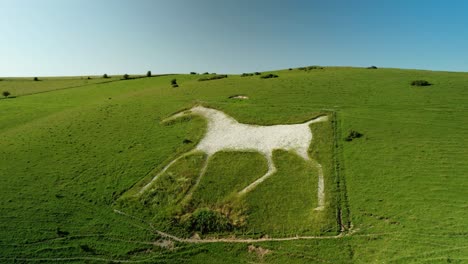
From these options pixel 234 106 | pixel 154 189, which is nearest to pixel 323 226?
pixel 154 189

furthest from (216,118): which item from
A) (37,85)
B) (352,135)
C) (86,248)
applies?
(37,85)

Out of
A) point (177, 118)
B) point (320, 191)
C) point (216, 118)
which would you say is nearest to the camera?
point (320, 191)

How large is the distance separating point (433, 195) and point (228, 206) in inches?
777

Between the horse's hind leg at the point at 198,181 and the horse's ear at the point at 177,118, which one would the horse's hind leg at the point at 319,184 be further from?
the horse's ear at the point at 177,118

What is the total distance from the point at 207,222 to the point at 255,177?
8587 millimetres

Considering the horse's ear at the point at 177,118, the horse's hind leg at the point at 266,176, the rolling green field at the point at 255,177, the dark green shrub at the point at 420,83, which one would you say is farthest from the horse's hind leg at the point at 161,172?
the dark green shrub at the point at 420,83

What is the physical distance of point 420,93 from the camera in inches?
2255

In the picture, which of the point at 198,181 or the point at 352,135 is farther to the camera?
the point at 352,135

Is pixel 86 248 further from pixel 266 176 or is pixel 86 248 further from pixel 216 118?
pixel 216 118

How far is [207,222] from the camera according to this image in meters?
29.6

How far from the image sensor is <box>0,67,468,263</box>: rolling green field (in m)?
26.7

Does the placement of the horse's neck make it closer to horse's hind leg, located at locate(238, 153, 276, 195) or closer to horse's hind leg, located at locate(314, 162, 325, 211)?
horse's hind leg, located at locate(238, 153, 276, 195)

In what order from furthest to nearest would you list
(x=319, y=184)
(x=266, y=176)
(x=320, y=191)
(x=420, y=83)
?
(x=420, y=83) < (x=266, y=176) < (x=319, y=184) < (x=320, y=191)

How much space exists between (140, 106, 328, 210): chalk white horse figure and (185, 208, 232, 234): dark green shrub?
5348 millimetres
